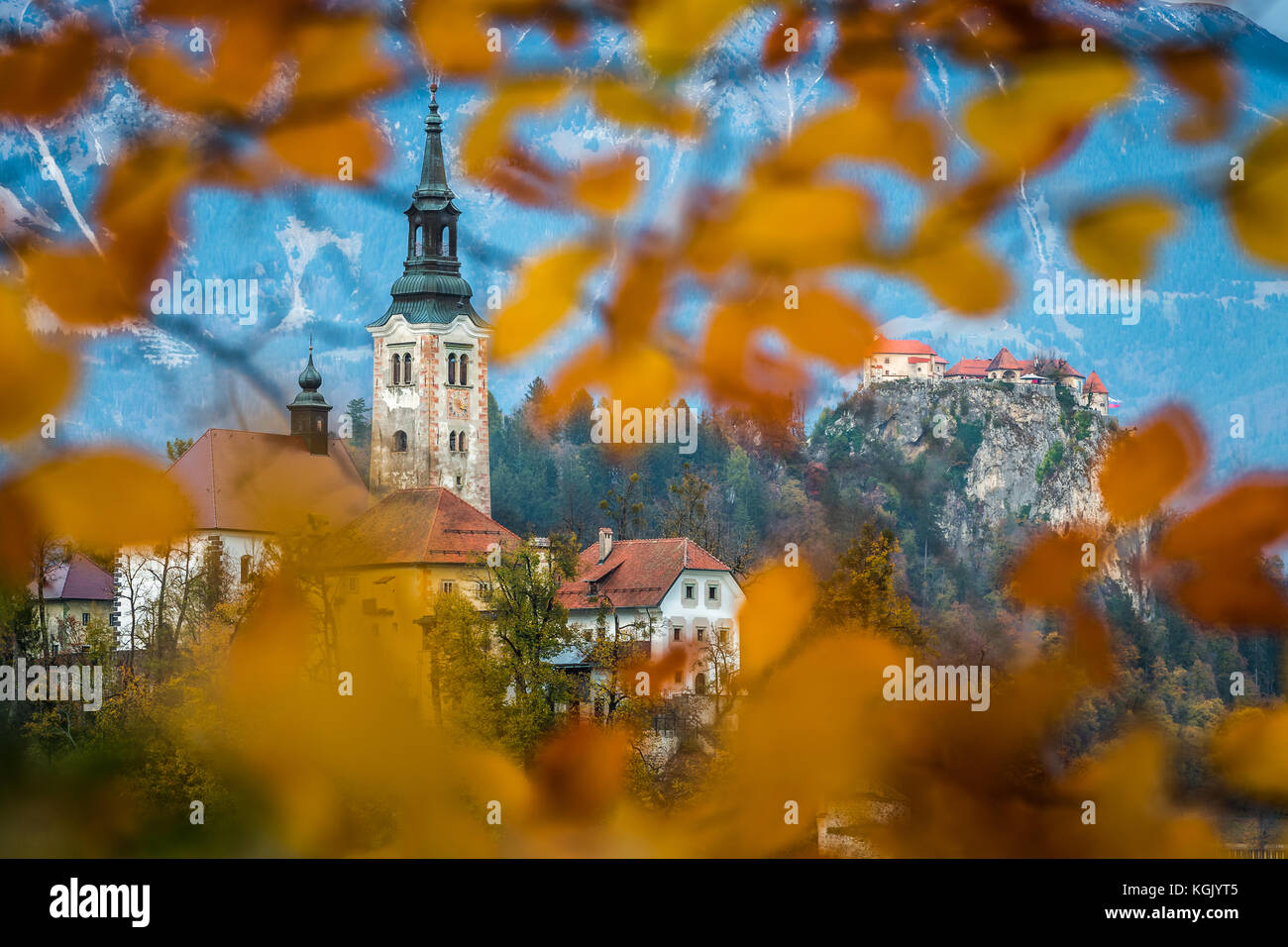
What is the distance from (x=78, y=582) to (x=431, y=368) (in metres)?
0.58

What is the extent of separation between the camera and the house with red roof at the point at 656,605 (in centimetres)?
160

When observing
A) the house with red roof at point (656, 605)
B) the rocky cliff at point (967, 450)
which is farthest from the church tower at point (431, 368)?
the rocky cliff at point (967, 450)

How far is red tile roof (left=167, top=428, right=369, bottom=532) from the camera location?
1420 mm

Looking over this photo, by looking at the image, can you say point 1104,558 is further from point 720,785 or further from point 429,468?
point 429,468

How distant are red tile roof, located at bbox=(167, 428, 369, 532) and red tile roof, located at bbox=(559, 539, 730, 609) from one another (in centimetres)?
42

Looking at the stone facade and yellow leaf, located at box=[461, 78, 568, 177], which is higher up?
yellow leaf, located at box=[461, 78, 568, 177]

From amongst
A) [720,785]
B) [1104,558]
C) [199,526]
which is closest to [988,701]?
[1104,558]

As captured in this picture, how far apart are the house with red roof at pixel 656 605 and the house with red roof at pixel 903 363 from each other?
0.32m

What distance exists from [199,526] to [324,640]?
0.21 meters

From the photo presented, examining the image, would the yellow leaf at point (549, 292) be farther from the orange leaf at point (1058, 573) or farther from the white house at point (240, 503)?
the orange leaf at point (1058, 573)

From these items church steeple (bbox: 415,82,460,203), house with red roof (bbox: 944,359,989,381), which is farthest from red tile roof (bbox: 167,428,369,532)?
house with red roof (bbox: 944,359,989,381)

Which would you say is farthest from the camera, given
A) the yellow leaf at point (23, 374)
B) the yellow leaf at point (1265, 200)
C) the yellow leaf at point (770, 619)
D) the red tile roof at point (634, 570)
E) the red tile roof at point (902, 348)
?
the red tile roof at point (634, 570)

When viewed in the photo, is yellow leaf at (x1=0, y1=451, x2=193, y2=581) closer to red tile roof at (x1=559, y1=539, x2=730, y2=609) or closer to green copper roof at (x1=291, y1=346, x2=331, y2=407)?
green copper roof at (x1=291, y1=346, x2=331, y2=407)

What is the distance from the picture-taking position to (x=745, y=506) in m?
1.75
